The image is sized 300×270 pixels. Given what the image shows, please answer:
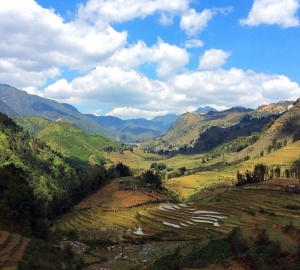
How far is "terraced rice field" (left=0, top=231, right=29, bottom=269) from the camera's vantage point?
32812 millimetres

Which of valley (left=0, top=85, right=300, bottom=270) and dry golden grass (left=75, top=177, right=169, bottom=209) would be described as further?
dry golden grass (left=75, top=177, right=169, bottom=209)

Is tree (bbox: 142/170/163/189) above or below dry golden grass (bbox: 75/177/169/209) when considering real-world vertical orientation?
above

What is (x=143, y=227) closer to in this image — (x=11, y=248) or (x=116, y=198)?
(x=116, y=198)

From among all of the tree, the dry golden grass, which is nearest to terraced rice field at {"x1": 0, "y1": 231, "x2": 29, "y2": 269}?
the dry golden grass

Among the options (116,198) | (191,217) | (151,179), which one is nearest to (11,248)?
(191,217)

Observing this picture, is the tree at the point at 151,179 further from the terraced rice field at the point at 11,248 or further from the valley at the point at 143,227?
the terraced rice field at the point at 11,248

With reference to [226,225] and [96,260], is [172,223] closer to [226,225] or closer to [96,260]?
[226,225]

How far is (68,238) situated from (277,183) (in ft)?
186

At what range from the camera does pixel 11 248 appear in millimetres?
35750

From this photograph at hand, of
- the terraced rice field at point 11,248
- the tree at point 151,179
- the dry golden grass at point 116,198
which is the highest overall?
the tree at point 151,179

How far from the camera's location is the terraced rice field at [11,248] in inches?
1292

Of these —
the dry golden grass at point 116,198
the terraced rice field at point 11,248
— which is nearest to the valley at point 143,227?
the terraced rice field at point 11,248

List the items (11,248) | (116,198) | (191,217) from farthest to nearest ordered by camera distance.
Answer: (116,198) < (191,217) < (11,248)

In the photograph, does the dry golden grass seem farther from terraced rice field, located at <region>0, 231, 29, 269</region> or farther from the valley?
terraced rice field, located at <region>0, 231, 29, 269</region>
